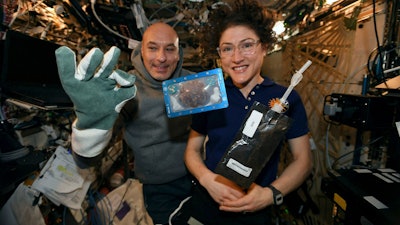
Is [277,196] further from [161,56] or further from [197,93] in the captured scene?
[161,56]

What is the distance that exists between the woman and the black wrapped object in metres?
0.19

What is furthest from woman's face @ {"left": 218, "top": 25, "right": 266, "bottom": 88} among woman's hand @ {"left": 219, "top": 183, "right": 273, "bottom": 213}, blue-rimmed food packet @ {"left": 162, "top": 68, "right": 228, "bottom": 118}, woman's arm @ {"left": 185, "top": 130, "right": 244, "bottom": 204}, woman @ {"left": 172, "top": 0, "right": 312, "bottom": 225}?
woman's hand @ {"left": 219, "top": 183, "right": 273, "bottom": 213}

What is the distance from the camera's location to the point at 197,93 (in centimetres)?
83

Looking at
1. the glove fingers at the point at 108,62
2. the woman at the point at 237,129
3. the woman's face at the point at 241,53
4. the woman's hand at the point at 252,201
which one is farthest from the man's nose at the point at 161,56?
the woman's hand at the point at 252,201

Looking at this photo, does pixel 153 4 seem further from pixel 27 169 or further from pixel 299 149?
pixel 299 149

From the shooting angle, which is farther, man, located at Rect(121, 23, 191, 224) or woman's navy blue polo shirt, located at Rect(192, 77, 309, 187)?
man, located at Rect(121, 23, 191, 224)

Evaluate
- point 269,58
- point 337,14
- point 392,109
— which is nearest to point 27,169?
point 392,109

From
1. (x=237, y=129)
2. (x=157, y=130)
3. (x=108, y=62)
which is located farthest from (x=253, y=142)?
(x=157, y=130)

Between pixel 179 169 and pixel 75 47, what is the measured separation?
5.60ft

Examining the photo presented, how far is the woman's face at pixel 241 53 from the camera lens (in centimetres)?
101

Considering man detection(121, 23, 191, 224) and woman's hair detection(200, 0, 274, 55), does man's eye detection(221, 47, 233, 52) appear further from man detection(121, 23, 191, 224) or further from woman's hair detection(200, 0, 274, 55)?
man detection(121, 23, 191, 224)

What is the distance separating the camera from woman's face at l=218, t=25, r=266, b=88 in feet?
3.30

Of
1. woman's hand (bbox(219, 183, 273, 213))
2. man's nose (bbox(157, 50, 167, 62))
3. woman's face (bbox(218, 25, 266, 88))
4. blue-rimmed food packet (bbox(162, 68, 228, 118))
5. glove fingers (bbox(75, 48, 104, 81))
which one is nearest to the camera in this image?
glove fingers (bbox(75, 48, 104, 81))

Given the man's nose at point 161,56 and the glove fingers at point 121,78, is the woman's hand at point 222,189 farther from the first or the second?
the man's nose at point 161,56
